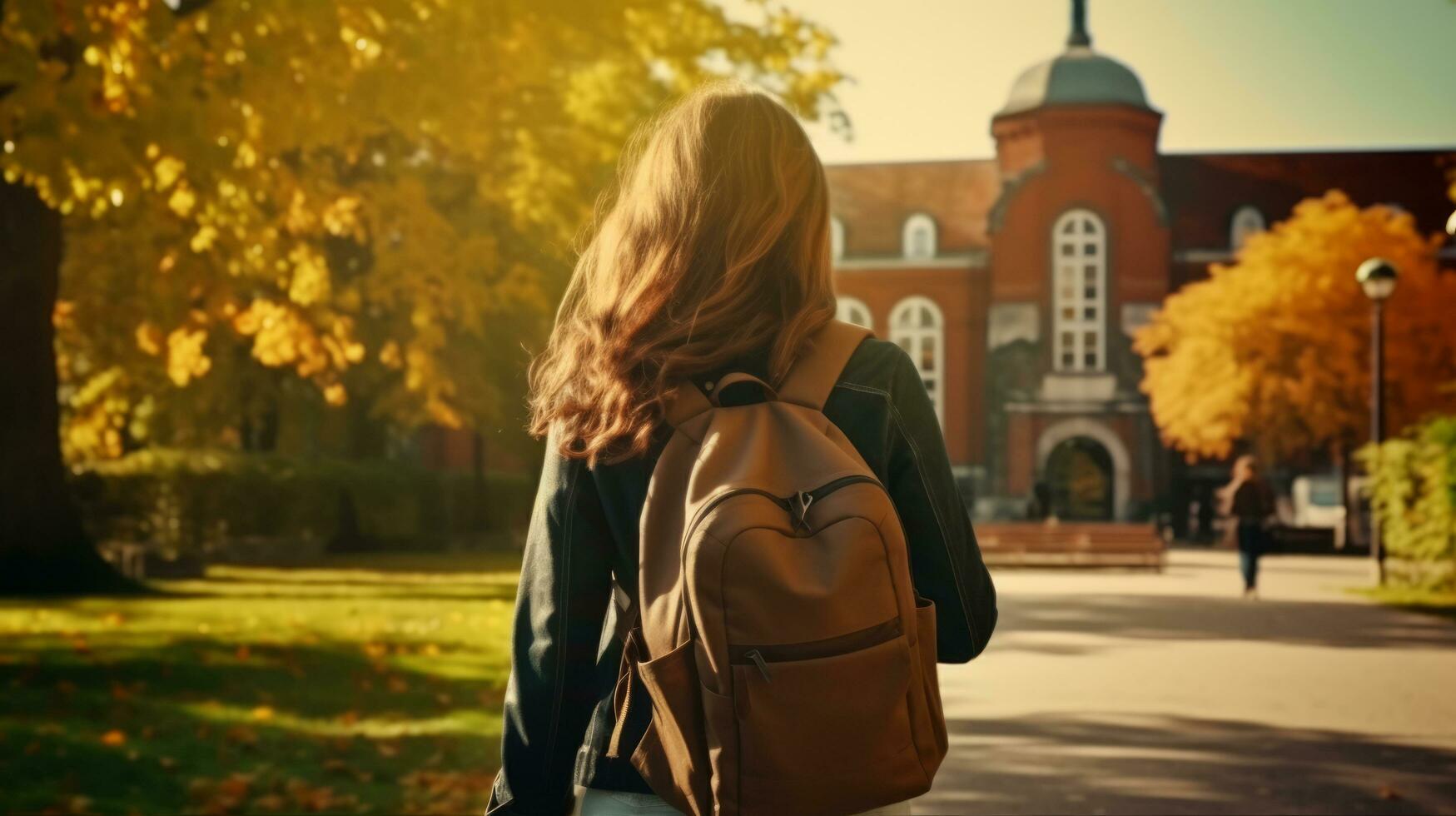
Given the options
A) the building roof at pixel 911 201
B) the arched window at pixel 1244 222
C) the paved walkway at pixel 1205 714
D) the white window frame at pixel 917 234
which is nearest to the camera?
the paved walkway at pixel 1205 714

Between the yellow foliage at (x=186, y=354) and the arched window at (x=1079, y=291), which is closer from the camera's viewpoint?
the yellow foliage at (x=186, y=354)

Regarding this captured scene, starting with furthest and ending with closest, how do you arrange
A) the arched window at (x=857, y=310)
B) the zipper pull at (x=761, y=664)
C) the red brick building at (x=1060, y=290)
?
the arched window at (x=857, y=310)
the red brick building at (x=1060, y=290)
the zipper pull at (x=761, y=664)

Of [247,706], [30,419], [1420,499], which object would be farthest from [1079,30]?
[247,706]

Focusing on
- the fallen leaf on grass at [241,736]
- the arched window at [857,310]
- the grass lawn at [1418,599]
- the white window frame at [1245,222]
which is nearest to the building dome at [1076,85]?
the white window frame at [1245,222]

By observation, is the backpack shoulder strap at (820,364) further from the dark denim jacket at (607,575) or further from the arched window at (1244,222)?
the arched window at (1244,222)

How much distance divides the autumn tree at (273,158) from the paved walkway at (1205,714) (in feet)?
11.0

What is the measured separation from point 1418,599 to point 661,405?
1903 centimetres

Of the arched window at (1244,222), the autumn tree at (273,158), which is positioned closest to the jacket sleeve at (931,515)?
the autumn tree at (273,158)

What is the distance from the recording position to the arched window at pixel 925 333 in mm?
57031

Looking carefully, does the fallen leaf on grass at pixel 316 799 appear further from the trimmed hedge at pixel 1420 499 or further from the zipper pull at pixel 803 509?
the trimmed hedge at pixel 1420 499

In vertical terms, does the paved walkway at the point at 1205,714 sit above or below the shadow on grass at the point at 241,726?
above

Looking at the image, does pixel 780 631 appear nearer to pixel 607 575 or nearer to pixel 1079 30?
pixel 607 575

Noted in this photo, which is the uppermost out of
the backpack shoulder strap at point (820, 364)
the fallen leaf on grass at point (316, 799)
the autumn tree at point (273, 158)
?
the autumn tree at point (273, 158)

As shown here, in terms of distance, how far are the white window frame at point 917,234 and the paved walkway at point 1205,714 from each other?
41.5 metres
